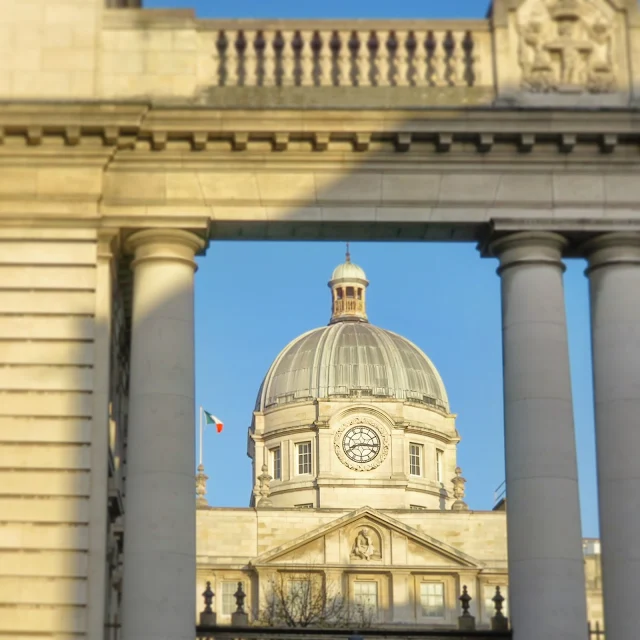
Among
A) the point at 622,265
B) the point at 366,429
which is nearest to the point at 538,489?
the point at 622,265

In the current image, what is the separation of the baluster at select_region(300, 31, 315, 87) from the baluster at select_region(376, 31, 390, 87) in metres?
1.23

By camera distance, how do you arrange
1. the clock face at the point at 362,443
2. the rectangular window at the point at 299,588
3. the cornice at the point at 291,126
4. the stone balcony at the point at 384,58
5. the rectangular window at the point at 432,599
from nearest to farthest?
the cornice at the point at 291,126 < the stone balcony at the point at 384,58 < the rectangular window at the point at 299,588 < the rectangular window at the point at 432,599 < the clock face at the point at 362,443

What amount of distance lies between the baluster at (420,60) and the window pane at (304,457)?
4816 inches

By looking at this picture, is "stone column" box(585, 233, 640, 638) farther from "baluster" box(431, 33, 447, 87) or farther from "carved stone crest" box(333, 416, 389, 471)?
"carved stone crest" box(333, 416, 389, 471)

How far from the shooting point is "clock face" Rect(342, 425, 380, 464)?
155875mm

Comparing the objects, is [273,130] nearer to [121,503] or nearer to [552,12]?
[552,12]

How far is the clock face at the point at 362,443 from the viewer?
511ft

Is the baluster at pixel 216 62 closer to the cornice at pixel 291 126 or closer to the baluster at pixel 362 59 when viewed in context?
the cornice at pixel 291 126

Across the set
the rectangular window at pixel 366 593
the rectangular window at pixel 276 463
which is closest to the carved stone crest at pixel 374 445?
the rectangular window at pixel 276 463

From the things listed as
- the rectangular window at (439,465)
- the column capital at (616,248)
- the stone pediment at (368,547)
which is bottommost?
the column capital at (616,248)

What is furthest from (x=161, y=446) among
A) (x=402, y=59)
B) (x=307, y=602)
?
(x=307, y=602)

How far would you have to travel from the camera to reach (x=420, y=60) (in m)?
34.4

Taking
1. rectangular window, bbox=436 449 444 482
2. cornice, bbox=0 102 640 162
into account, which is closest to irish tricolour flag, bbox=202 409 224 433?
rectangular window, bbox=436 449 444 482

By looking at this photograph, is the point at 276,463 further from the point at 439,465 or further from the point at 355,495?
the point at 439,465
